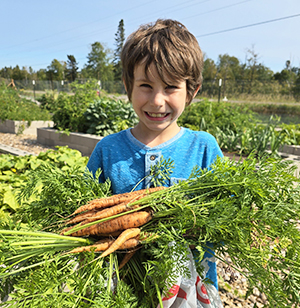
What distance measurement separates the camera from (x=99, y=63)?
205 feet

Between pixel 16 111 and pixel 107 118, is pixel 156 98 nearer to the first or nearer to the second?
pixel 107 118

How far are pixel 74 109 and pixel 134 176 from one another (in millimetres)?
6953

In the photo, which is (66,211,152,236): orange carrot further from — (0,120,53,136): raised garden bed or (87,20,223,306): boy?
(0,120,53,136): raised garden bed

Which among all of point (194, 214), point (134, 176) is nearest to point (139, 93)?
point (134, 176)

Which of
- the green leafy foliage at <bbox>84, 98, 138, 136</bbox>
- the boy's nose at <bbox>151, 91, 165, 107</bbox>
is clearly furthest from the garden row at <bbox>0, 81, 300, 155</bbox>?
the boy's nose at <bbox>151, 91, 165, 107</bbox>

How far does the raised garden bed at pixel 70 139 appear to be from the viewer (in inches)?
271

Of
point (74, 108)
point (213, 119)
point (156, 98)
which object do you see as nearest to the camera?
point (156, 98)

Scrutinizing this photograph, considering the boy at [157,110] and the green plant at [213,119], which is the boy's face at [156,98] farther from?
the green plant at [213,119]

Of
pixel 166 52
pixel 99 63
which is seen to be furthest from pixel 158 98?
pixel 99 63

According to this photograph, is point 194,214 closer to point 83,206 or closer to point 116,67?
point 83,206

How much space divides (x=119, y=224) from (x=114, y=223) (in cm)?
3

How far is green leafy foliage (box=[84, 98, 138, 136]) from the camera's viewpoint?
711 centimetres

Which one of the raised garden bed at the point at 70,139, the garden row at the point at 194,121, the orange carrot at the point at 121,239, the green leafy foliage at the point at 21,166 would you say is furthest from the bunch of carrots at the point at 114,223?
the raised garden bed at the point at 70,139

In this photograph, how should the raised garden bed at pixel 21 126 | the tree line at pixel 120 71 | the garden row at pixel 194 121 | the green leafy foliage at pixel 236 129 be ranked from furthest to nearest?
the tree line at pixel 120 71
the raised garden bed at pixel 21 126
the garden row at pixel 194 121
the green leafy foliage at pixel 236 129
